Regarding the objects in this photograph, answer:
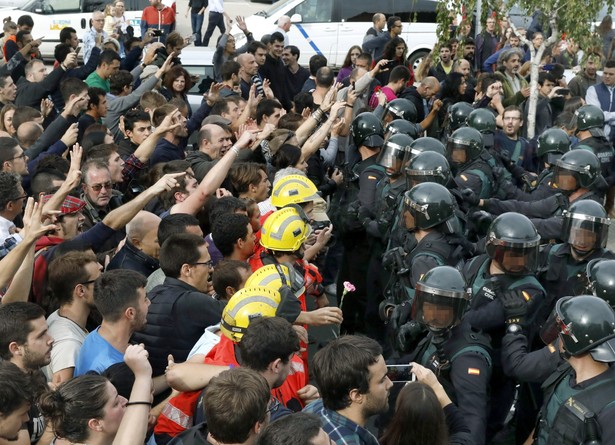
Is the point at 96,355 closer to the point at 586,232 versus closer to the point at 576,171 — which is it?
the point at 586,232

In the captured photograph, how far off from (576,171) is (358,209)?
1.93m

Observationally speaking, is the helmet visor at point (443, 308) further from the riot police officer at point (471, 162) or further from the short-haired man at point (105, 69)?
the short-haired man at point (105, 69)

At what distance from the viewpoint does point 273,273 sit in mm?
5535

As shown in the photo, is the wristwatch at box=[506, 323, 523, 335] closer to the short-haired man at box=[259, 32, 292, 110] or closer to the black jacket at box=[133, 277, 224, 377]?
the black jacket at box=[133, 277, 224, 377]

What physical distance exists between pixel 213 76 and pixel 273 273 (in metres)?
10.3

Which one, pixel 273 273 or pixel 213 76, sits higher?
pixel 273 273

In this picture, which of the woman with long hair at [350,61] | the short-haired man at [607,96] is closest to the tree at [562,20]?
the short-haired man at [607,96]

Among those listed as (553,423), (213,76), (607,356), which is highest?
(607,356)

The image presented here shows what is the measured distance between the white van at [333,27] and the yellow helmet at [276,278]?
15.0m

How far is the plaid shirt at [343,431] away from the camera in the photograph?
14.2ft

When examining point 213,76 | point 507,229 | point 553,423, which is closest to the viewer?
point 553,423

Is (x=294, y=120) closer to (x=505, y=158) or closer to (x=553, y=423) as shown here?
(x=505, y=158)

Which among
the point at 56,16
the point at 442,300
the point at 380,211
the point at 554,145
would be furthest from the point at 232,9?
the point at 442,300

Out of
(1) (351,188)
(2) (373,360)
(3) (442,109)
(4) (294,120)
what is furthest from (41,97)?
(2) (373,360)
